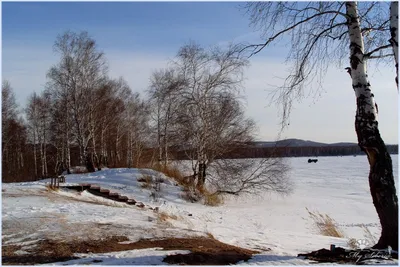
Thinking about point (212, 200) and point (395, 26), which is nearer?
point (395, 26)

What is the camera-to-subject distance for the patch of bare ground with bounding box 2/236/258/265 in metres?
4.55

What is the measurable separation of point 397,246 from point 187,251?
263cm

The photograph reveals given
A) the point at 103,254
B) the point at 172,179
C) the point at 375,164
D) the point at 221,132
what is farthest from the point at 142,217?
the point at 221,132

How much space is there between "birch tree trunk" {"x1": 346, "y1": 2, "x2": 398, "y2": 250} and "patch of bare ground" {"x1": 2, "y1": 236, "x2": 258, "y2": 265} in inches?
69.6

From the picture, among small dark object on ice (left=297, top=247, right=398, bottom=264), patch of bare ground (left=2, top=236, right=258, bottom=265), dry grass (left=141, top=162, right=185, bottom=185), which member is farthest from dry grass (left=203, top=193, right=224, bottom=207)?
small dark object on ice (left=297, top=247, right=398, bottom=264)

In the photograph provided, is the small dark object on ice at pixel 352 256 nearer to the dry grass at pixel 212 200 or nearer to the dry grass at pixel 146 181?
the dry grass at pixel 212 200

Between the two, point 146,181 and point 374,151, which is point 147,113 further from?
point 374,151

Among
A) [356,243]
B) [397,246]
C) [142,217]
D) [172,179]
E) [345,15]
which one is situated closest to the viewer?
[397,246]

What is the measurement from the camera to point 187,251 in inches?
197

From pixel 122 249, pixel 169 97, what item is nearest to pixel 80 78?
pixel 169 97

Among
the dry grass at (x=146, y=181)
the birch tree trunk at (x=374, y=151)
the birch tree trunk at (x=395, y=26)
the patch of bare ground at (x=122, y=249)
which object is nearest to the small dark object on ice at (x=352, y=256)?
the birch tree trunk at (x=374, y=151)

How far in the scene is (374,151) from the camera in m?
5.02

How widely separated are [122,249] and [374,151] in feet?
11.6

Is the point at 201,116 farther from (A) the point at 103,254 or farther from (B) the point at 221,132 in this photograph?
(A) the point at 103,254
